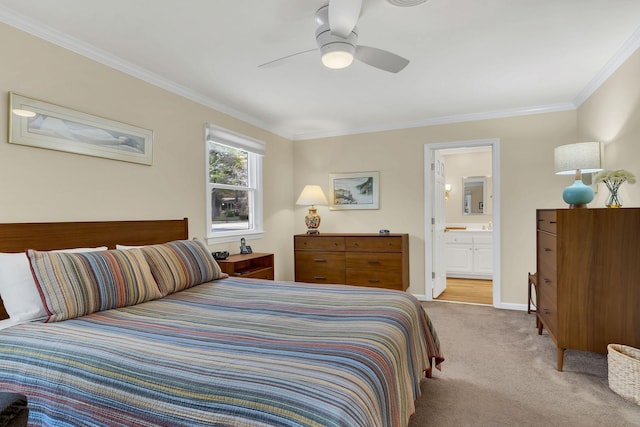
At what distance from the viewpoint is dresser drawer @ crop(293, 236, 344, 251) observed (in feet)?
14.9

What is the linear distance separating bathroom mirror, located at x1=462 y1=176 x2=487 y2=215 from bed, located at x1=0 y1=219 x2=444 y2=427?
4870 mm

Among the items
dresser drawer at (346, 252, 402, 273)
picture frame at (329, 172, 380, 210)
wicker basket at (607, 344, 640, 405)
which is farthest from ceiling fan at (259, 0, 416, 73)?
picture frame at (329, 172, 380, 210)

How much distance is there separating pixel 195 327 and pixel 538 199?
4.06 metres

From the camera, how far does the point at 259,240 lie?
176 inches

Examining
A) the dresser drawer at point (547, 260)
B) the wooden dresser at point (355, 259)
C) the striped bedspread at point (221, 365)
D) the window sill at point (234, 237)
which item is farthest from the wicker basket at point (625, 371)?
the window sill at point (234, 237)

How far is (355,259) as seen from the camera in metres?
4.44

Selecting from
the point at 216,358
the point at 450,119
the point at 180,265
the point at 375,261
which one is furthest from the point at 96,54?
the point at 450,119

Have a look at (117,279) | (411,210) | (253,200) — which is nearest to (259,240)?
(253,200)

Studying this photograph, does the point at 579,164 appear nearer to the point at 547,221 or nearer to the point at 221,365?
the point at 547,221

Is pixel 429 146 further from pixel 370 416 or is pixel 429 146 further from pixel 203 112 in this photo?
pixel 370 416

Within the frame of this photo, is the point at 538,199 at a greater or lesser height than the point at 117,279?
greater

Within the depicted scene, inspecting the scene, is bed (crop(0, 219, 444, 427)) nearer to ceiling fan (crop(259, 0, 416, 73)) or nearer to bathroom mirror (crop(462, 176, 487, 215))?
ceiling fan (crop(259, 0, 416, 73))

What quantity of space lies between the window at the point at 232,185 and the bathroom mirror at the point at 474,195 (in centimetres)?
408

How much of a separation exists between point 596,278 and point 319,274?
2.99m
